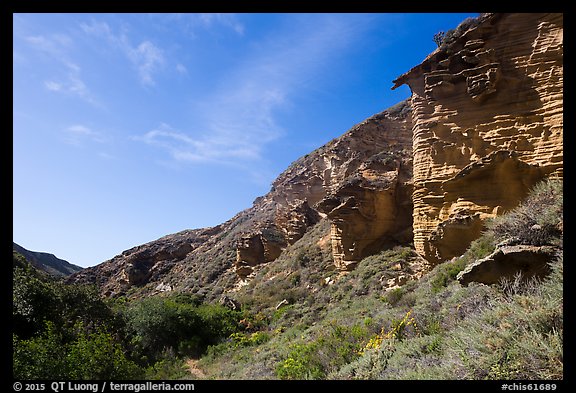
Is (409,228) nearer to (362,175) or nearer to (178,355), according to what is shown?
(362,175)

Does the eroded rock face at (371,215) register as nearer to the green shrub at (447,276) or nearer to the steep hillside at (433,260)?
the steep hillside at (433,260)

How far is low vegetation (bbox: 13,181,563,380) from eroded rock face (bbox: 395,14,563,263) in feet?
4.82

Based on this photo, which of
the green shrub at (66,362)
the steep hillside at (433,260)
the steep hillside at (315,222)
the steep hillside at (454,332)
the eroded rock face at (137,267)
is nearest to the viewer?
the steep hillside at (454,332)

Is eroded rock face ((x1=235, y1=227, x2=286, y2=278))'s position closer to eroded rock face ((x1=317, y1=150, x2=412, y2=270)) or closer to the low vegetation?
the low vegetation

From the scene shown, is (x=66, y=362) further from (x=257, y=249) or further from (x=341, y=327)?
(x=257, y=249)

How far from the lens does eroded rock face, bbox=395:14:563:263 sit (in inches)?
396

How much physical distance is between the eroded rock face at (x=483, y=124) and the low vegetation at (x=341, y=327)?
1470 millimetres

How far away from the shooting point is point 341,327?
25.6 feet

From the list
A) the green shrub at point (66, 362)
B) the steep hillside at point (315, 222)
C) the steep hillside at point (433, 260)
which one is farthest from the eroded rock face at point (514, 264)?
the steep hillside at point (315, 222)

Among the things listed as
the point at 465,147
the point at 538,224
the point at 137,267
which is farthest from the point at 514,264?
the point at 137,267

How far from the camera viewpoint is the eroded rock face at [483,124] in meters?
10.1

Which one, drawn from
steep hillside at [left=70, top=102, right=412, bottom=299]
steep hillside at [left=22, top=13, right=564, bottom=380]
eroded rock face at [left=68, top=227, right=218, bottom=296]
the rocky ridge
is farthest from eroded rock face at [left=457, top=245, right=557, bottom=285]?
eroded rock face at [left=68, top=227, right=218, bottom=296]
